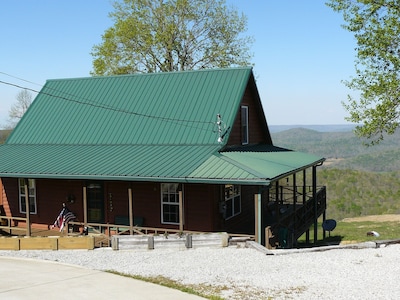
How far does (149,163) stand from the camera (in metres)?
18.6

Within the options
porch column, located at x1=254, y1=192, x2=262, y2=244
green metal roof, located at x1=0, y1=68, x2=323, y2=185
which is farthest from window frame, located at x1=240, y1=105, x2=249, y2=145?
porch column, located at x1=254, y1=192, x2=262, y2=244

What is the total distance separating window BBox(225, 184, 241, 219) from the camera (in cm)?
1991

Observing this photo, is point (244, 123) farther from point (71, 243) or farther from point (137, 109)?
point (71, 243)

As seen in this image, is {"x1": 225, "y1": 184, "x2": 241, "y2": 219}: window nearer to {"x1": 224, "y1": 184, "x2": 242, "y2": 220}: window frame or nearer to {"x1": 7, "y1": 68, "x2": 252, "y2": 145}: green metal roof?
{"x1": 224, "y1": 184, "x2": 242, "y2": 220}: window frame

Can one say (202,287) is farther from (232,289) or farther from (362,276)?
(362,276)

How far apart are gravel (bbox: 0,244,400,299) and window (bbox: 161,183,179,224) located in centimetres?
291

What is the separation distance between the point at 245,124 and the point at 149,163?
670cm

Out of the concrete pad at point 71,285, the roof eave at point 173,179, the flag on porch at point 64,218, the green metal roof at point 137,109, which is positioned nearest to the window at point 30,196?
the flag on porch at point 64,218

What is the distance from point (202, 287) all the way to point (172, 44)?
36.9 meters

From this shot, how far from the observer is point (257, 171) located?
662 inches

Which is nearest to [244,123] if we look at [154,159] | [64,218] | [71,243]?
[154,159]

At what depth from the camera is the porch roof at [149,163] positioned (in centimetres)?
1681

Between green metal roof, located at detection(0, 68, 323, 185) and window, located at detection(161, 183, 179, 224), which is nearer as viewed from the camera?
green metal roof, located at detection(0, 68, 323, 185)

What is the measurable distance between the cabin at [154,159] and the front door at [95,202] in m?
0.05
